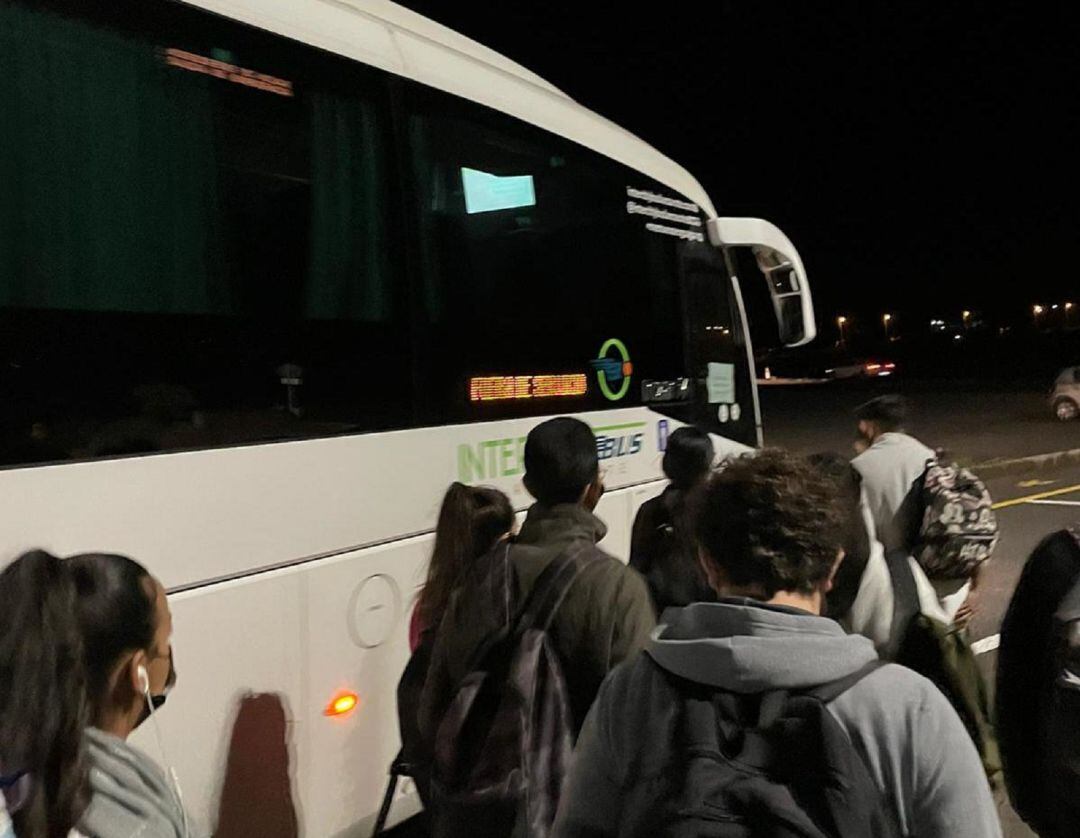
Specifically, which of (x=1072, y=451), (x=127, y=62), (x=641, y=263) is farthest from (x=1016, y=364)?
(x=127, y=62)

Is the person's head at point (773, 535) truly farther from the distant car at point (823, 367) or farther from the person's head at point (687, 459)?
the distant car at point (823, 367)

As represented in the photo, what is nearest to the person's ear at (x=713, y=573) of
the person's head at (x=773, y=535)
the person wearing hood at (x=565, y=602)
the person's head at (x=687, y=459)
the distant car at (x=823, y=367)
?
the person's head at (x=773, y=535)

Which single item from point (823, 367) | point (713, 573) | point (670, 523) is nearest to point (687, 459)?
point (670, 523)

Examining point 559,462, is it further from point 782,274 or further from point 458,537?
point 782,274

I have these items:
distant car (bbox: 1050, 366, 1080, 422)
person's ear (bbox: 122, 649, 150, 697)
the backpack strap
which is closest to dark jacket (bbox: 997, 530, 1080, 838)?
the backpack strap

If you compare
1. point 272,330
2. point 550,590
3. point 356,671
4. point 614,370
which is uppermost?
point 272,330

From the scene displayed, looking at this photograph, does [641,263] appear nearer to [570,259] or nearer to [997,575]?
[570,259]

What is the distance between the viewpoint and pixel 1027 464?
16.0 metres

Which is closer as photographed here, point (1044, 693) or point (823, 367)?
point (1044, 693)

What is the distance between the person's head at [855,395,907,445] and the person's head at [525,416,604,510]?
2620 millimetres

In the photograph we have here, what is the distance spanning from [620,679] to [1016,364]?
56.2m

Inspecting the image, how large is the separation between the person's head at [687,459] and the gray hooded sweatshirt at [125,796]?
9.88ft

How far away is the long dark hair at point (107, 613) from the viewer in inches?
76.2

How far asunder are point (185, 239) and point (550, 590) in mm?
1792
